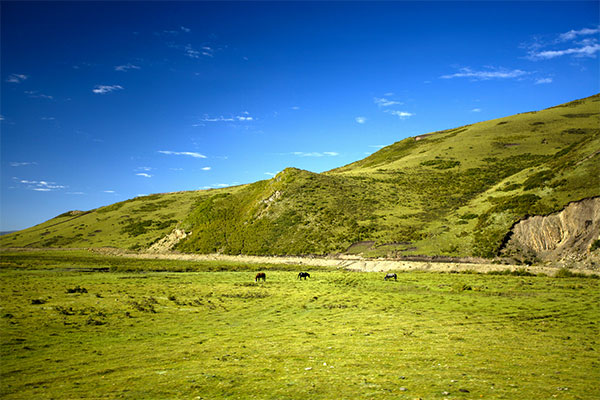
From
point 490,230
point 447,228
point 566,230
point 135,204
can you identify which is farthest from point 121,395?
point 135,204

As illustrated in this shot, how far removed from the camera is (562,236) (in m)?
48.5

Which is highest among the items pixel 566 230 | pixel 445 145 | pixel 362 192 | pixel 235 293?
pixel 445 145

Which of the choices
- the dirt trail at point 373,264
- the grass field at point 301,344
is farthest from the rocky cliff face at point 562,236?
the grass field at point 301,344

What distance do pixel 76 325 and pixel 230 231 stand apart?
257 ft

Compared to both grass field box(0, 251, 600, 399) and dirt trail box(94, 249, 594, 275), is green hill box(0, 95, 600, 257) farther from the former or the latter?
grass field box(0, 251, 600, 399)

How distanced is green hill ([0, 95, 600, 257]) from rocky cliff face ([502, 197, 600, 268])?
1.87 meters

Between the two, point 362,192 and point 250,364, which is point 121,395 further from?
point 362,192

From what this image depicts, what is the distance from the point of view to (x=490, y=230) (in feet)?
196

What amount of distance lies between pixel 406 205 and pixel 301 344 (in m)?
78.8

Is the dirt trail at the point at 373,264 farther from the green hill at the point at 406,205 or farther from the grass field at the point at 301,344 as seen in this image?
the grass field at the point at 301,344

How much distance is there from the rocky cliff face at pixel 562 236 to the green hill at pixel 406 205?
6.12 feet

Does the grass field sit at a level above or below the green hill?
below

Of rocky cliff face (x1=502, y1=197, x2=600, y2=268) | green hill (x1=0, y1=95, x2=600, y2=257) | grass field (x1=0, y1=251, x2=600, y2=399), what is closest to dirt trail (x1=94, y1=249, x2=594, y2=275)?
rocky cliff face (x1=502, y1=197, x2=600, y2=268)

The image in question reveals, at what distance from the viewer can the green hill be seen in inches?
2429
